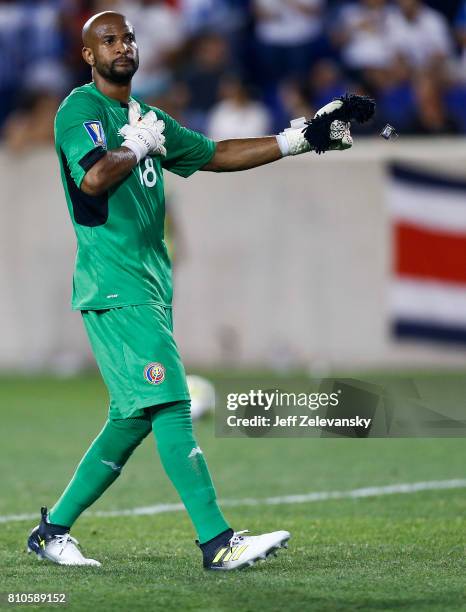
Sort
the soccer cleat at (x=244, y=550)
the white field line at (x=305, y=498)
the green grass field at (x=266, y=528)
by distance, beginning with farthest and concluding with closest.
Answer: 1. the white field line at (x=305, y=498)
2. the soccer cleat at (x=244, y=550)
3. the green grass field at (x=266, y=528)

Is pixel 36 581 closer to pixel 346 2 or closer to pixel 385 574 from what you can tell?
pixel 385 574

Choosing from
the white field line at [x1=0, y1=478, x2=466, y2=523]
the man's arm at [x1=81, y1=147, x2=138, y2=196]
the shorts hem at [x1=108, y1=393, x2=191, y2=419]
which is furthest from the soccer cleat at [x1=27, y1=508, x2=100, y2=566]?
the man's arm at [x1=81, y1=147, x2=138, y2=196]

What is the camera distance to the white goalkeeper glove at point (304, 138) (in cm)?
592

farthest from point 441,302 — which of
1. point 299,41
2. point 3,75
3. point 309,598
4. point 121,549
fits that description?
point 309,598

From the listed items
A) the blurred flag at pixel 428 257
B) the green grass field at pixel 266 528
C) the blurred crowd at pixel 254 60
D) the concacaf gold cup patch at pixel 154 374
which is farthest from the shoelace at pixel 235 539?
the blurred crowd at pixel 254 60

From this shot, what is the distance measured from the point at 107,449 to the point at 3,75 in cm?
1144

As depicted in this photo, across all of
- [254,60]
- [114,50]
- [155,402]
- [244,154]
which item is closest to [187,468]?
[155,402]

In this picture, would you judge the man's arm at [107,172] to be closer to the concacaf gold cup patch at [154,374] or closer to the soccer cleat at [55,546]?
the concacaf gold cup patch at [154,374]

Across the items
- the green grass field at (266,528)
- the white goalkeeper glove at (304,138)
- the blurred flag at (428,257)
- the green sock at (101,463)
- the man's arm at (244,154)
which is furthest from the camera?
the blurred flag at (428,257)

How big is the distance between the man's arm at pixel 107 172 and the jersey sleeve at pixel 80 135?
27mm

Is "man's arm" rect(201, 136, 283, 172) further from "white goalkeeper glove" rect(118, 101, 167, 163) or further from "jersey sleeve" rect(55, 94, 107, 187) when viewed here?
"jersey sleeve" rect(55, 94, 107, 187)

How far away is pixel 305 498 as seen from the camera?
298 inches

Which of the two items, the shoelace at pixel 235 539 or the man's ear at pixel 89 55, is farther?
the man's ear at pixel 89 55

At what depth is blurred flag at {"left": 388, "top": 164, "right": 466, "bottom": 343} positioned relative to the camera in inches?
556
